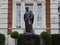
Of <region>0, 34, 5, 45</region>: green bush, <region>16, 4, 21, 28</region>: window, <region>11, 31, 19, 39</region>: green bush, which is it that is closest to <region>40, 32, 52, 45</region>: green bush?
<region>11, 31, 19, 39</region>: green bush

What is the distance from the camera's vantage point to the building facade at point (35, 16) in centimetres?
2142

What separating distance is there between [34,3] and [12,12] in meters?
2.25

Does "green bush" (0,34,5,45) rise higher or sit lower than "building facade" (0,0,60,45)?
lower

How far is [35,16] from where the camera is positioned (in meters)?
21.7

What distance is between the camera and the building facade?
70.3 feet

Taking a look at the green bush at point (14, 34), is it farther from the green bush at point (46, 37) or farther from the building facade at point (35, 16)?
the green bush at point (46, 37)

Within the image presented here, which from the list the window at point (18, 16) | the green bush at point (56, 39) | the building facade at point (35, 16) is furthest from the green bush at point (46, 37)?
the window at point (18, 16)

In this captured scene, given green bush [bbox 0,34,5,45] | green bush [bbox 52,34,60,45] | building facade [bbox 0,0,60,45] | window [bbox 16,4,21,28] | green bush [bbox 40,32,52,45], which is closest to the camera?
green bush [bbox 40,32,52,45]

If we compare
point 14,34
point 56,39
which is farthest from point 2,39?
point 56,39

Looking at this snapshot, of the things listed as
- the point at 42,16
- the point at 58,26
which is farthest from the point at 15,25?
the point at 58,26

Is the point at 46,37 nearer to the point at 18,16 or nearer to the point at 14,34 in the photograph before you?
the point at 14,34

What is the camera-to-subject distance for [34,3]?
21906mm

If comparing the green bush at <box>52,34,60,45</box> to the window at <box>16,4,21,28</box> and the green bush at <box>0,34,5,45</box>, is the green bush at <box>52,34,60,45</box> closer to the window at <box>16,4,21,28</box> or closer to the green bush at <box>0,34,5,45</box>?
the window at <box>16,4,21,28</box>

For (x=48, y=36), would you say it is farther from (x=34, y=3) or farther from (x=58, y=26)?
(x=34, y=3)
